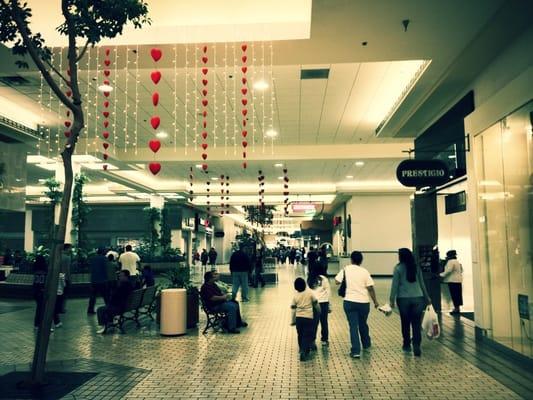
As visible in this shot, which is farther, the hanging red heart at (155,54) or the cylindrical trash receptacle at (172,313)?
the cylindrical trash receptacle at (172,313)

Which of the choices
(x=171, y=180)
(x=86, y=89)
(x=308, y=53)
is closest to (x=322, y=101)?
(x=308, y=53)

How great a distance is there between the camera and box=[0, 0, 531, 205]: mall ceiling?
640 cm

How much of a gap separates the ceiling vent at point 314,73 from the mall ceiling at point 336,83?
14cm

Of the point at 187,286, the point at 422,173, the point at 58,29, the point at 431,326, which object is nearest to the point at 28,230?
the point at 187,286

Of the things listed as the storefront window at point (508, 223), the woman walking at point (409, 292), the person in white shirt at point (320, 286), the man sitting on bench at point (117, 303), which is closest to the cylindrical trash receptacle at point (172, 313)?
the man sitting on bench at point (117, 303)

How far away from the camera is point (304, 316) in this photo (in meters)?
6.83

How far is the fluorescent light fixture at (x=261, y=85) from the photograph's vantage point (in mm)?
9783

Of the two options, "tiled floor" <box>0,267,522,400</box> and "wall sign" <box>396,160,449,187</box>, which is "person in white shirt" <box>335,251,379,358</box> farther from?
"wall sign" <box>396,160,449,187</box>

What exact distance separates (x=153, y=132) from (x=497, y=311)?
9.95m

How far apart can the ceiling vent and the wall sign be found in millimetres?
2225

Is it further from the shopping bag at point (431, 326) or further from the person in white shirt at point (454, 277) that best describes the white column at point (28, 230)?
the shopping bag at point (431, 326)

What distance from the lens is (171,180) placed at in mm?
23656

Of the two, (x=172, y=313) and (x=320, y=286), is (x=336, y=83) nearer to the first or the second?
(x=320, y=286)

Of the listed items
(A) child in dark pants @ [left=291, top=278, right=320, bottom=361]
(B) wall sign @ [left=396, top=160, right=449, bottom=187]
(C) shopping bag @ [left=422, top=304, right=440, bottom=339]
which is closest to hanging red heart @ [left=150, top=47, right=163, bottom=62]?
(A) child in dark pants @ [left=291, top=278, right=320, bottom=361]
